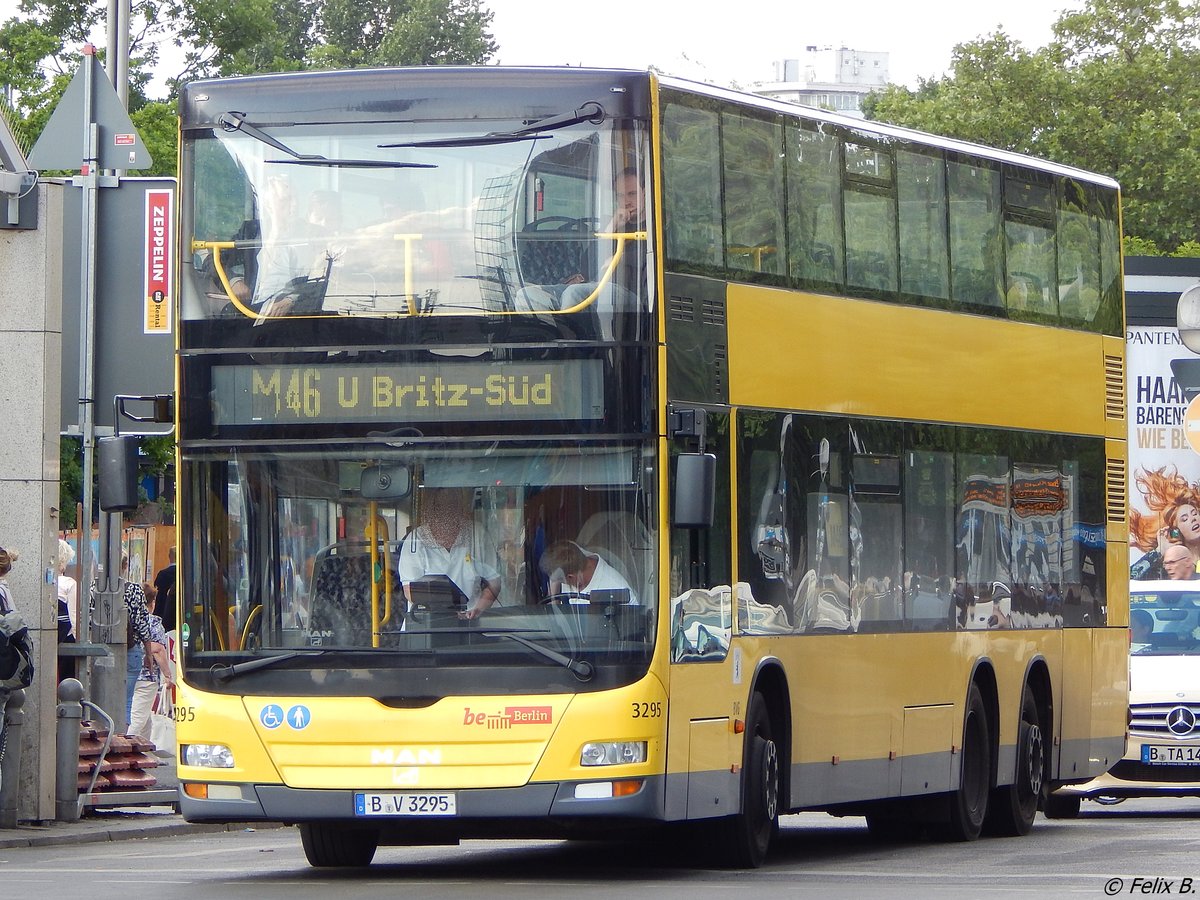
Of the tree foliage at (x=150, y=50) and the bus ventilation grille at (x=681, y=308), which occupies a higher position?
the tree foliage at (x=150, y=50)

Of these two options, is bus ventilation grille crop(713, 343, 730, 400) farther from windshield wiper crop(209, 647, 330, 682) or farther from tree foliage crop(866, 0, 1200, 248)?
tree foliage crop(866, 0, 1200, 248)

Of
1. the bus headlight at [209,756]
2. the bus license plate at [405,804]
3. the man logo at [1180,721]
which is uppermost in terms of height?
the bus headlight at [209,756]

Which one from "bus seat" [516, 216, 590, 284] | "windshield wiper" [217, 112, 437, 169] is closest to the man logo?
"bus seat" [516, 216, 590, 284]

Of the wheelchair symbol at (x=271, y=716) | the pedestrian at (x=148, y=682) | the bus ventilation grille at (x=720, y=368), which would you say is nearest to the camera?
the wheelchair symbol at (x=271, y=716)

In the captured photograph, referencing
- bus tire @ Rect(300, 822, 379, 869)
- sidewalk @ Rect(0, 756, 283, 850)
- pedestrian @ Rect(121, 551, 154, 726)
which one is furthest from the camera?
pedestrian @ Rect(121, 551, 154, 726)

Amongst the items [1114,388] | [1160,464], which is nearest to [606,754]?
[1114,388]

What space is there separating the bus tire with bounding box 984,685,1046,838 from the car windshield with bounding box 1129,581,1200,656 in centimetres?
333

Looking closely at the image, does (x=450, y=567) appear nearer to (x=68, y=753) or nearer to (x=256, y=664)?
(x=256, y=664)

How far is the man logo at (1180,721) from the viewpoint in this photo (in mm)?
20938

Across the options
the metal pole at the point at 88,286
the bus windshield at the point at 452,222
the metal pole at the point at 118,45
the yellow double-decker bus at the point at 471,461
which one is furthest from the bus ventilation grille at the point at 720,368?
the metal pole at the point at 118,45

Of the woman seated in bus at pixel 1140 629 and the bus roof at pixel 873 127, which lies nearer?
the bus roof at pixel 873 127

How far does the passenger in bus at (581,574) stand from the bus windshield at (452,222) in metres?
1.08

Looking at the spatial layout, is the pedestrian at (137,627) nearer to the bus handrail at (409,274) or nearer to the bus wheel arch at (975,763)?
the bus wheel arch at (975,763)

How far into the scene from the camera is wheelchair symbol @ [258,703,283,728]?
13617 mm
